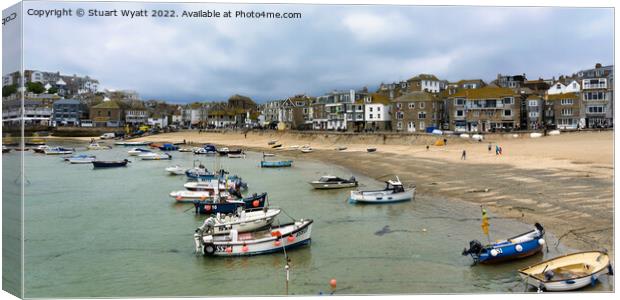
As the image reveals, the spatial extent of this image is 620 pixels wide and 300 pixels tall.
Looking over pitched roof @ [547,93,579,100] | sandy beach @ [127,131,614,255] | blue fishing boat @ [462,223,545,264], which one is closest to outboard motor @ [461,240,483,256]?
blue fishing boat @ [462,223,545,264]

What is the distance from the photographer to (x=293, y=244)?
2070 cm

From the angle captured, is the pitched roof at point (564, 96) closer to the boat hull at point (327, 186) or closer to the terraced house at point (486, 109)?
the terraced house at point (486, 109)

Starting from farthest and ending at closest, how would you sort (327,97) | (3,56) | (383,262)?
(327,97), (383,262), (3,56)

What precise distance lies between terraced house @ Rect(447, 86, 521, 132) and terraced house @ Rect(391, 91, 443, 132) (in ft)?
9.85

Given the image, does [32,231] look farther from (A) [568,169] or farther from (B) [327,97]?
(B) [327,97]

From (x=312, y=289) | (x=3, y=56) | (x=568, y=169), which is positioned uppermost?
(x=3, y=56)

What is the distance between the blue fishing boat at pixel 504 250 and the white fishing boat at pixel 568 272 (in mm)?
1752

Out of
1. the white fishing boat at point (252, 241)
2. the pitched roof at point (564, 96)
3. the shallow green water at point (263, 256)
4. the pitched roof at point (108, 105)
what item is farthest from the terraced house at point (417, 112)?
the pitched roof at point (108, 105)

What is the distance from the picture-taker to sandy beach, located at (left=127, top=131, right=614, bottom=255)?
74.9 feet

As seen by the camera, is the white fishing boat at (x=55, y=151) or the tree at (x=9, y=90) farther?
the white fishing boat at (x=55, y=151)

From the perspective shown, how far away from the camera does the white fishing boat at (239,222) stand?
21.4 metres

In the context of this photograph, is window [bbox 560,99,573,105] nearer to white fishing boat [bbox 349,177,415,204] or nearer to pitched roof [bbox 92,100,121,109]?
white fishing boat [bbox 349,177,415,204]

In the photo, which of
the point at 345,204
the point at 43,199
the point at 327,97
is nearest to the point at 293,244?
the point at 345,204

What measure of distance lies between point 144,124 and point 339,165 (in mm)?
80368
